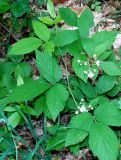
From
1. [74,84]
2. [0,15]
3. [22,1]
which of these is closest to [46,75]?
[74,84]

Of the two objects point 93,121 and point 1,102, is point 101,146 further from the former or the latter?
point 1,102

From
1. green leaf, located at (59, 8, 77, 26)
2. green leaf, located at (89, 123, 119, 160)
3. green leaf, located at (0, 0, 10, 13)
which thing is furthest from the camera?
green leaf, located at (0, 0, 10, 13)

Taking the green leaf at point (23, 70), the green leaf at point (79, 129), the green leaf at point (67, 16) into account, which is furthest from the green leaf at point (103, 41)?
the green leaf at point (23, 70)

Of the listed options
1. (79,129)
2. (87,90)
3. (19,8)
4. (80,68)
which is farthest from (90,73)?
(19,8)

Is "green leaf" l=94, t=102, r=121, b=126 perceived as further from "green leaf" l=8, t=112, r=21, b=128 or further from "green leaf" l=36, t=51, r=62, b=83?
"green leaf" l=8, t=112, r=21, b=128

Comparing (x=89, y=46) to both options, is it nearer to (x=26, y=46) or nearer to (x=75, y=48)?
(x=75, y=48)

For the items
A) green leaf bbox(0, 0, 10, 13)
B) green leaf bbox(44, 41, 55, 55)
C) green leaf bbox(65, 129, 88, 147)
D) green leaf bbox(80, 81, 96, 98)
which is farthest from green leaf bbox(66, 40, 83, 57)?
green leaf bbox(0, 0, 10, 13)
